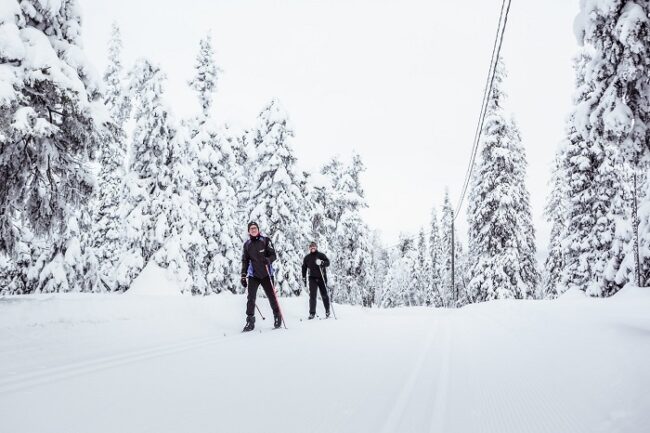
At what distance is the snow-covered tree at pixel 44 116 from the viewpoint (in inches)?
288

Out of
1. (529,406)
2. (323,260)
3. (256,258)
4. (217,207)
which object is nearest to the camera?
(529,406)

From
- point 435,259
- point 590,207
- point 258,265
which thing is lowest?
point 258,265

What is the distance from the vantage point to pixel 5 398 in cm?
308

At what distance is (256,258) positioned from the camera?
8.53 meters

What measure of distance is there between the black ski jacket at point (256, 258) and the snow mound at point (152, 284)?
9588 millimetres

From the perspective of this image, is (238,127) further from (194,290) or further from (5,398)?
(5,398)

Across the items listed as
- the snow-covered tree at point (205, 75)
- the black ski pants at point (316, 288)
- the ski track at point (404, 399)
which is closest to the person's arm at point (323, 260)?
the black ski pants at point (316, 288)

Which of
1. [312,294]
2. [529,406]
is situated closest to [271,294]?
[312,294]

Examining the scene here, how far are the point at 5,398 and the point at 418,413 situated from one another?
9.46ft

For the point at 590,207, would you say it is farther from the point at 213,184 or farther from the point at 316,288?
the point at 213,184

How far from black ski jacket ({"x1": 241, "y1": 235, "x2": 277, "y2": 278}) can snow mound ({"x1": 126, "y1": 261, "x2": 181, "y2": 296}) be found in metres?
9.59

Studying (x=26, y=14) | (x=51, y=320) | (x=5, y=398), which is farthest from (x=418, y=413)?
(x=26, y=14)

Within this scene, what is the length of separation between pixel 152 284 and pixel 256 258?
1052cm

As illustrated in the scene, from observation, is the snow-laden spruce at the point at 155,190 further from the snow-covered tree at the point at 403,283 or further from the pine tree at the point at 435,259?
the pine tree at the point at 435,259
